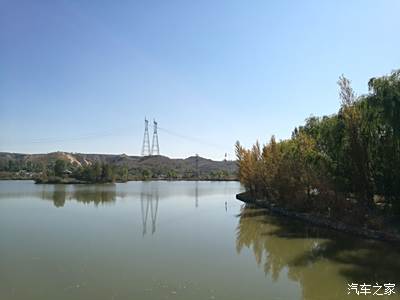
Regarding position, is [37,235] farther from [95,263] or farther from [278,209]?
[278,209]

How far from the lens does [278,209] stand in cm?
2491

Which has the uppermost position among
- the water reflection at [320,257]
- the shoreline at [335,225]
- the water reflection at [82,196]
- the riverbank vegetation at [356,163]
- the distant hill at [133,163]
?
the distant hill at [133,163]

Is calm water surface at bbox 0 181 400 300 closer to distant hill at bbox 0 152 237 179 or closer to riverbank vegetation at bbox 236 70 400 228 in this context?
riverbank vegetation at bbox 236 70 400 228

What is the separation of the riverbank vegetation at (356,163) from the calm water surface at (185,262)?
2.11 m

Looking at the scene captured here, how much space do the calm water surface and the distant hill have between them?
10088 centimetres

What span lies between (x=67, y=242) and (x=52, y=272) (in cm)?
461

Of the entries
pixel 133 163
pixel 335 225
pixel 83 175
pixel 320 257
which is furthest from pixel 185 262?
pixel 133 163

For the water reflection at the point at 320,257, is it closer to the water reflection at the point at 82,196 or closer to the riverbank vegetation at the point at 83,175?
the water reflection at the point at 82,196

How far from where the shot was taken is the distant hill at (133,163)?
419 feet

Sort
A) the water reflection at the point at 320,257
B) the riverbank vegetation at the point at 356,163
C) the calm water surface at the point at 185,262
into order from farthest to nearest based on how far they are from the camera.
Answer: the riverbank vegetation at the point at 356,163
the water reflection at the point at 320,257
the calm water surface at the point at 185,262

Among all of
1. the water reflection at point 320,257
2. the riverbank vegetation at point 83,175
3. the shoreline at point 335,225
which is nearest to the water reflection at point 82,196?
the shoreline at point 335,225

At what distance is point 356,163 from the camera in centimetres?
1695

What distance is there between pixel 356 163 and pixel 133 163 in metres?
144

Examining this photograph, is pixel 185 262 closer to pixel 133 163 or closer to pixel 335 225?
pixel 335 225
